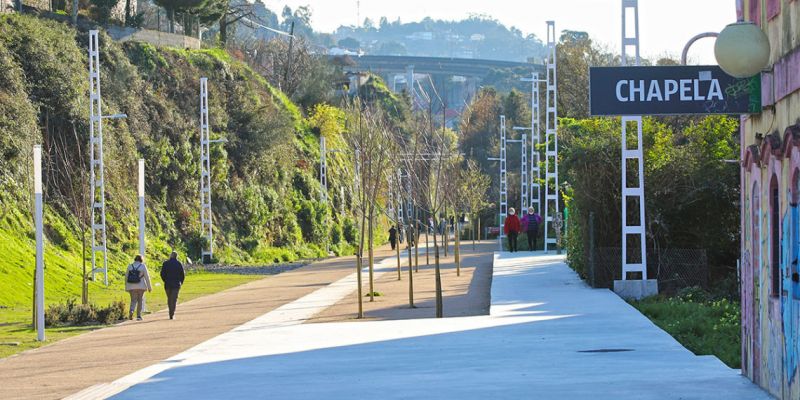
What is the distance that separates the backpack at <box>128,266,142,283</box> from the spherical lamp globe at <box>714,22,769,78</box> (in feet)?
62.0

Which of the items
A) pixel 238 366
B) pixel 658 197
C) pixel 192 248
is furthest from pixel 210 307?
pixel 192 248

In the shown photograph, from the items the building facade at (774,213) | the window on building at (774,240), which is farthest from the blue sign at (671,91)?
the window on building at (774,240)

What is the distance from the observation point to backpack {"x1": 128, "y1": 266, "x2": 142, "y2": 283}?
28078 millimetres

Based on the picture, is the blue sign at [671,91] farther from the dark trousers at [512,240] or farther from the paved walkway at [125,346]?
the dark trousers at [512,240]

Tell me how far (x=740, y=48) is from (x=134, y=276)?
19.1m

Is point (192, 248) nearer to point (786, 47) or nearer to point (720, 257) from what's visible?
point (720, 257)

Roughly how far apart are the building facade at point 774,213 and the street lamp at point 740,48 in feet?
0.58

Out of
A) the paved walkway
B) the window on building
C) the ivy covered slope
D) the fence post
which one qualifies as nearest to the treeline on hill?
the fence post

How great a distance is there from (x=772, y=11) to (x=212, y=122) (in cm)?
5272

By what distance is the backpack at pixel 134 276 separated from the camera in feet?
92.1

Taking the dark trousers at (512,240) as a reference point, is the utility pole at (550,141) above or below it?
above

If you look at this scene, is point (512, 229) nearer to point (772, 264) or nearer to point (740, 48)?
point (772, 264)

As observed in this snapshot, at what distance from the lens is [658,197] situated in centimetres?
2992

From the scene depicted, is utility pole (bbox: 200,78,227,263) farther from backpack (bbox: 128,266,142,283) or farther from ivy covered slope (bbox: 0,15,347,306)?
backpack (bbox: 128,266,142,283)
